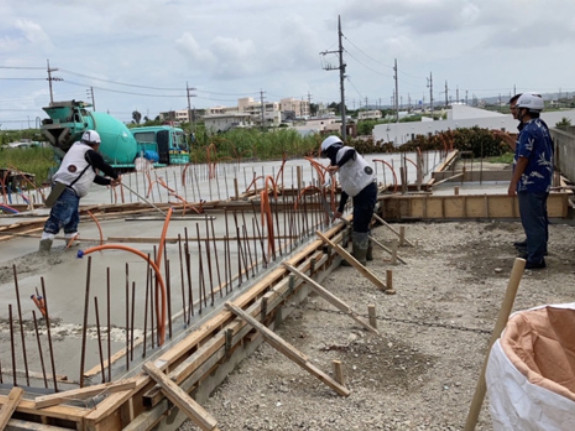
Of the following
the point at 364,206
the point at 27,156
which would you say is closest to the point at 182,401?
the point at 364,206

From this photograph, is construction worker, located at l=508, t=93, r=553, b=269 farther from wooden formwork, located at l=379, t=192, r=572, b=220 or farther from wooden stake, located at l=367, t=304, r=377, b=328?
wooden formwork, located at l=379, t=192, r=572, b=220

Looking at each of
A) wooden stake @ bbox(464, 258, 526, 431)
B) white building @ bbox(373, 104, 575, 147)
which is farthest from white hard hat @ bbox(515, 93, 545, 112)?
white building @ bbox(373, 104, 575, 147)

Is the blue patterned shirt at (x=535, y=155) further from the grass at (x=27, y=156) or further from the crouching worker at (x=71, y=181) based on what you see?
the grass at (x=27, y=156)

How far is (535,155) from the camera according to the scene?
18.2ft

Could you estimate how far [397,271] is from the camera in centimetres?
620

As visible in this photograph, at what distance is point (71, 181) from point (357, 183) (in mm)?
3195

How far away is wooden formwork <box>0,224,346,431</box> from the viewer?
2.51m

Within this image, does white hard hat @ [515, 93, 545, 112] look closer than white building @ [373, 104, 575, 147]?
Yes

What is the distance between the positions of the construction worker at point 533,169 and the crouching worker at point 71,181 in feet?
14.4

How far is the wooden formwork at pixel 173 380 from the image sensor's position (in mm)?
2510

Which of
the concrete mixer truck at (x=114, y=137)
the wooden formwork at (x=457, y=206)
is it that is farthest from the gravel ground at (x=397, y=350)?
the concrete mixer truck at (x=114, y=137)

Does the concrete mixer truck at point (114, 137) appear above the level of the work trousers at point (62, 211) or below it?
above

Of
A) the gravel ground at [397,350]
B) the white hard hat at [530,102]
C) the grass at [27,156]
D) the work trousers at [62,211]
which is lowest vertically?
the gravel ground at [397,350]

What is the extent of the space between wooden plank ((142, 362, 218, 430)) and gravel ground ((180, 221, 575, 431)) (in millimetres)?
540
